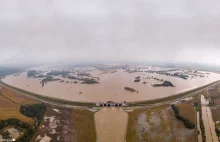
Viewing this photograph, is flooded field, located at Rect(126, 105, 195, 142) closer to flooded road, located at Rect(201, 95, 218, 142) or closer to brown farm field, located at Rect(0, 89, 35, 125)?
flooded road, located at Rect(201, 95, 218, 142)

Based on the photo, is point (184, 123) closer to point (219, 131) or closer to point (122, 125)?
point (219, 131)

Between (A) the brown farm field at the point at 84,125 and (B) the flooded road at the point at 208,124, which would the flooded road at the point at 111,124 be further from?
(B) the flooded road at the point at 208,124

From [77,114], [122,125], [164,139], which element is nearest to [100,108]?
[77,114]

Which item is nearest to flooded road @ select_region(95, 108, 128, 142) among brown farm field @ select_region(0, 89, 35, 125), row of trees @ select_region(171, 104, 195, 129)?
row of trees @ select_region(171, 104, 195, 129)

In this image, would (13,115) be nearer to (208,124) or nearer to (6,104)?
(6,104)

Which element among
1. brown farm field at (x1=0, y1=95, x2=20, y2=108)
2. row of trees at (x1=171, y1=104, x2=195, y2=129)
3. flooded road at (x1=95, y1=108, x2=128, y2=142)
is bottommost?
flooded road at (x1=95, y1=108, x2=128, y2=142)

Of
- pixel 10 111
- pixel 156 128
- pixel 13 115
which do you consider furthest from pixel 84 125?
pixel 10 111
